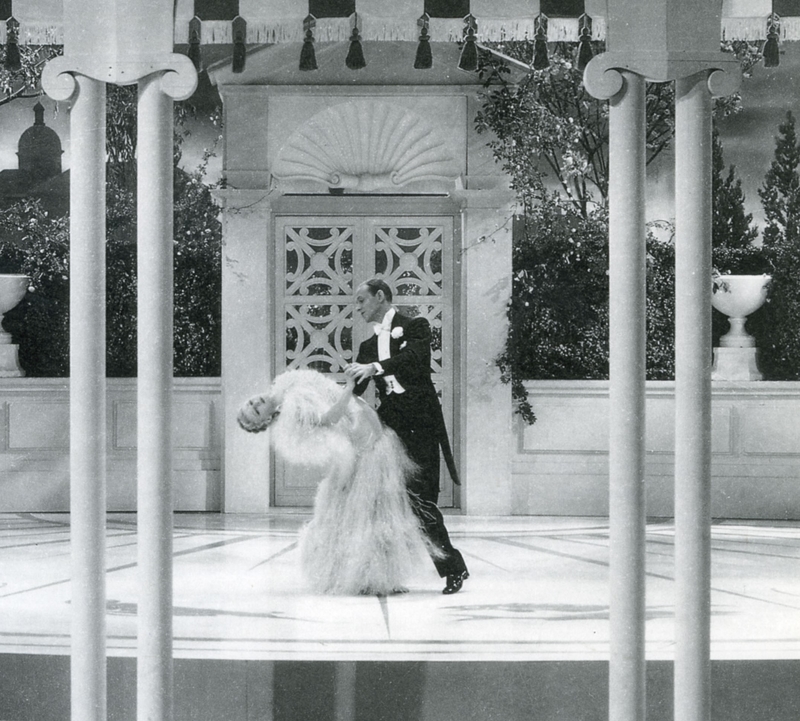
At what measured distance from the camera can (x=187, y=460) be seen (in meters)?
6.72

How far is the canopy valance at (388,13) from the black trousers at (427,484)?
1504mm

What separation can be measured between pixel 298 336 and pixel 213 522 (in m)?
1.36

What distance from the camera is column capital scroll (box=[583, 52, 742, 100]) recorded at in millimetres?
1804

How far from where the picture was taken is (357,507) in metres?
4.03

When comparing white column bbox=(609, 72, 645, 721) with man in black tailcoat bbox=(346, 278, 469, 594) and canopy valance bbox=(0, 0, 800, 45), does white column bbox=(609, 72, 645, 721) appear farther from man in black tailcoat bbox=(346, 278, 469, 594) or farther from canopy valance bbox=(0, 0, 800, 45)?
man in black tailcoat bbox=(346, 278, 469, 594)

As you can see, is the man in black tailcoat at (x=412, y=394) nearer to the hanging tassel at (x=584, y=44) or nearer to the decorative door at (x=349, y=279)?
the hanging tassel at (x=584, y=44)

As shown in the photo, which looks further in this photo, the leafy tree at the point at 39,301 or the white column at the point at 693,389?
the leafy tree at the point at 39,301

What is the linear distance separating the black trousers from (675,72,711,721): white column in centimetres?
218

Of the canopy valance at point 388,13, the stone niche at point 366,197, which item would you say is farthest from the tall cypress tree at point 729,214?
the canopy valance at point 388,13

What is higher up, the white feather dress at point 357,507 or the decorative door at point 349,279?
the decorative door at point 349,279

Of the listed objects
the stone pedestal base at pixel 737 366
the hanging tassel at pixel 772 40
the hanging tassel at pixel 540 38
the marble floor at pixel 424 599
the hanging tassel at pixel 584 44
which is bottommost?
the marble floor at pixel 424 599

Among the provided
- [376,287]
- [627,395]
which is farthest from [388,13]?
[627,395]

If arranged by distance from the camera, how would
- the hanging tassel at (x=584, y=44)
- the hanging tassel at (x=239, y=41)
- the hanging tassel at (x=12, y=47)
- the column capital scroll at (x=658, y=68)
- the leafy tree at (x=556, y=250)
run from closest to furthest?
the column capital scroll at (x=658, y=68)
the hanging tassel at (x=584, y=44)
the hanging tassel at (x=12, y=47)
the hanging tassel at (x=239, y=41)
the leafy tree at (x=556, y=250)

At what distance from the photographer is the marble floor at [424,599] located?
3211 millimetres
